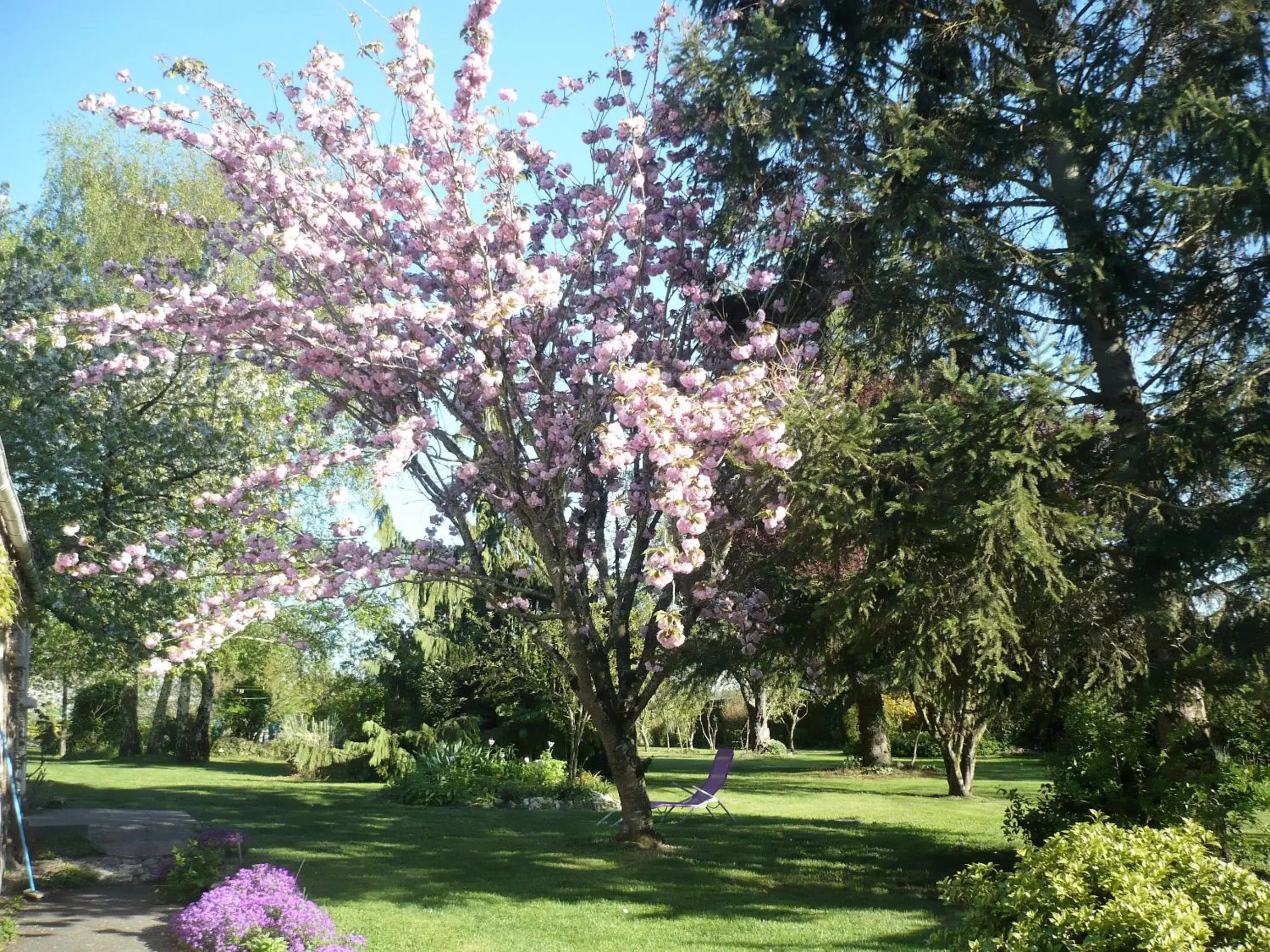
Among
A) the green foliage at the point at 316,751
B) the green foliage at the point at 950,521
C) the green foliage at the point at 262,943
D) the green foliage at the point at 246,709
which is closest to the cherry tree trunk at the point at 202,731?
the green foliage at the point at 246,709

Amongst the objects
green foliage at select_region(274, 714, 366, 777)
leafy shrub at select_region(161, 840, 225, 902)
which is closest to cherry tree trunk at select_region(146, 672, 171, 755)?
green foliage at select_region(274, 714, 366, 777)

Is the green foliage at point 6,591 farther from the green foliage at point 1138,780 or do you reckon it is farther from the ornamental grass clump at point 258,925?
the green foliage at point 1138,780

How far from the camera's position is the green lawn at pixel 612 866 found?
6.93m

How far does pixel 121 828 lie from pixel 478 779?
637cm

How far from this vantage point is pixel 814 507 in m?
7.64

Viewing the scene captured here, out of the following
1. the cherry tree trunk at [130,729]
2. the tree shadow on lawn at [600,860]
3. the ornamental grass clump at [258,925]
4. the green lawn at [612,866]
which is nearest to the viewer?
the ornamental grass clump at [258,925]

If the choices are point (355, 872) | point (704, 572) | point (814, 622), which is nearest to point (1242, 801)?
point (814, 622)

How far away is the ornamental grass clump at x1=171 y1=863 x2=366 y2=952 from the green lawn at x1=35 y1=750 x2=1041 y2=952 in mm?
548

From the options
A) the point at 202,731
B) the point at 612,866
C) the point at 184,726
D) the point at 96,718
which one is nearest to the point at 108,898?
the point at 612,866

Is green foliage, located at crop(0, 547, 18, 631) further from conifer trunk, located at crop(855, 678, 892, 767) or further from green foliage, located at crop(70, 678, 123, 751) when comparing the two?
green foliage, located at crop(70, 678, 123, 751)

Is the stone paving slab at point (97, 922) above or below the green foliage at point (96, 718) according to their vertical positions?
below

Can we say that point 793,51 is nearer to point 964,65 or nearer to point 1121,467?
Result: point 964,65

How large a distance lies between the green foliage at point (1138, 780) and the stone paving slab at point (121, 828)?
7846mm

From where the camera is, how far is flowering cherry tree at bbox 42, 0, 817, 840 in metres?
8.32
